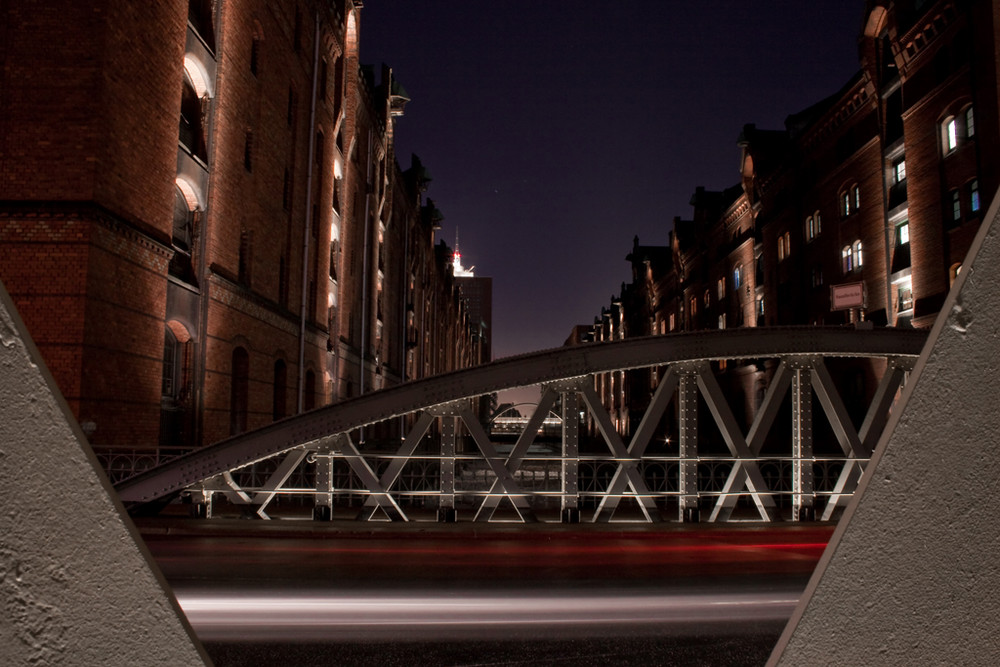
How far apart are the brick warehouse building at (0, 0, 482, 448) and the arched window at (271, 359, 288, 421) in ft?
0.25

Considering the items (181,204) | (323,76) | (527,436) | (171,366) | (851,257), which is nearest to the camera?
(527,436)

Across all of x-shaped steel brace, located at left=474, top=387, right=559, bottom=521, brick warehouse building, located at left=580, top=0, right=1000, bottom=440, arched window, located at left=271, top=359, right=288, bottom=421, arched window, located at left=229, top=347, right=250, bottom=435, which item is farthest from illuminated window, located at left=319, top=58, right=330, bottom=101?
x-shaped steel brace, located at left=474, top=387, right=559, bottom=521

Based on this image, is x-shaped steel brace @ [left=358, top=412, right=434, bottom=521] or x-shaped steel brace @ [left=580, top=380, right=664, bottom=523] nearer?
x-shaped steel brace @ [left=358, top=412, right=434, bottom=521]

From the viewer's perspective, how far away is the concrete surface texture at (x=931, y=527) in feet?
5.71

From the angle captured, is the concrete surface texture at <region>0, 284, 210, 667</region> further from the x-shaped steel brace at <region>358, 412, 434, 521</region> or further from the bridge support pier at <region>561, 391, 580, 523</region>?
the bridge support pier at <region>561, 391, 580, 523</region>

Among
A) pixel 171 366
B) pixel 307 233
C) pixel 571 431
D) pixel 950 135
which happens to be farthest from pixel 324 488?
pixel 950 135

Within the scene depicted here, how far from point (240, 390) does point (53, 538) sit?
64.2 feet

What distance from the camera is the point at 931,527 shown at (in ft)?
5.74

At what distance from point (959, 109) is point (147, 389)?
74.6ft

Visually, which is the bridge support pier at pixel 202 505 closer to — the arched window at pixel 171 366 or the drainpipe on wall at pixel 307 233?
the arched window at pixel 171 366

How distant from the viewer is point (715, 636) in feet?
17.1

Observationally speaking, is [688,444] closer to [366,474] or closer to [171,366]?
[366,474]

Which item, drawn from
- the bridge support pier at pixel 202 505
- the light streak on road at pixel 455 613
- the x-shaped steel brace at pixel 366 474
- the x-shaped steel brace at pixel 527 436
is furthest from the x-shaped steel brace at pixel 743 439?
the bridge support pier at pixel 202 505

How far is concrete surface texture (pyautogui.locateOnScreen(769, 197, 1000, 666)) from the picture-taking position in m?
1.74
